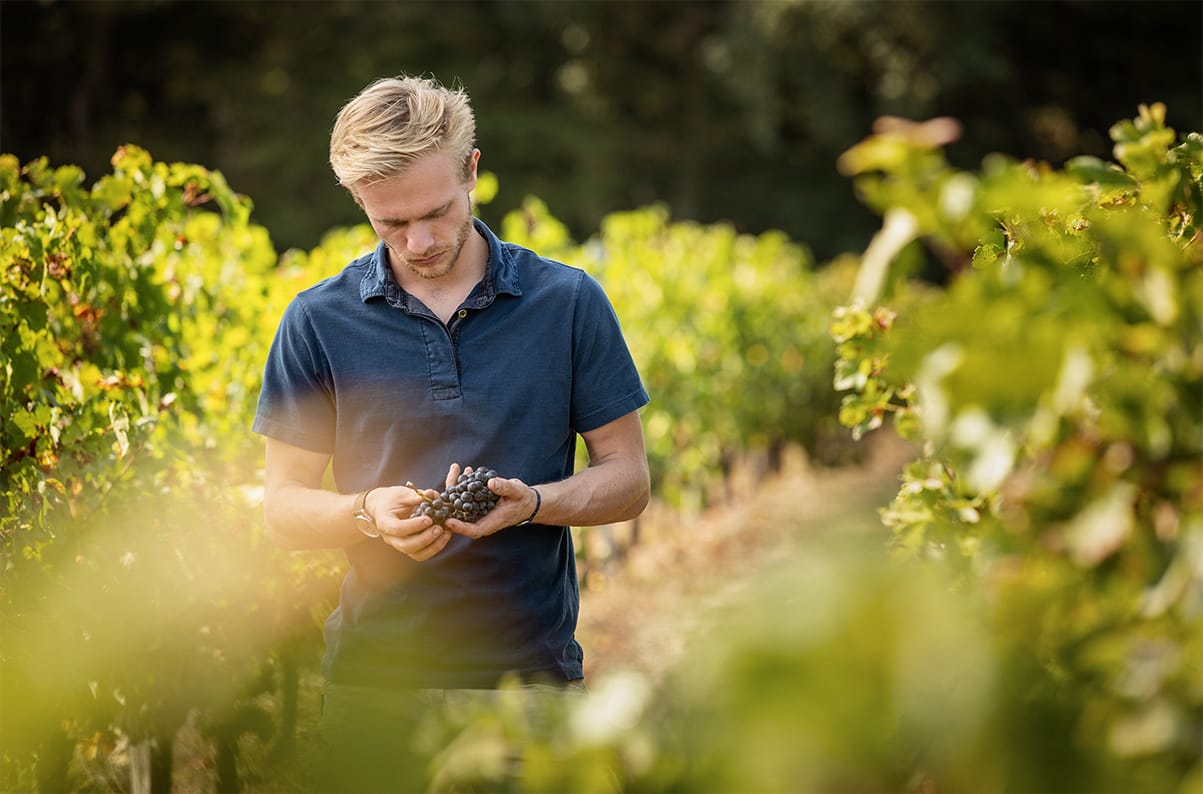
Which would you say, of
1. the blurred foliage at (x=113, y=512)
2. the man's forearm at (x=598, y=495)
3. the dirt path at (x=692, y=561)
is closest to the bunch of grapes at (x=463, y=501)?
the man's forearm at (x=598, y=495)

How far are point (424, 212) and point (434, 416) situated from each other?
14.7 inches

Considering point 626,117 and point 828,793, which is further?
point 626,117

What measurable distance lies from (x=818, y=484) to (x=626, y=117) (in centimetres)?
2153

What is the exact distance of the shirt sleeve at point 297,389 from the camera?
90.7 inches

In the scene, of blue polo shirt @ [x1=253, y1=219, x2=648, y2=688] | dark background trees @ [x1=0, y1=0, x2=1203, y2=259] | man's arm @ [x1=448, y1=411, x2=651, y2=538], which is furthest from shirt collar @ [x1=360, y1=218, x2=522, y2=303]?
dark background trees @ [x1=0, y1=0, x2=1203, y2=259]

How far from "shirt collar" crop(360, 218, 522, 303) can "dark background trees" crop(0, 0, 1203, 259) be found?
2259 centimetres

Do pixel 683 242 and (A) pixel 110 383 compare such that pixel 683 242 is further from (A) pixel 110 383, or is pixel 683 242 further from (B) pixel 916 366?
(B) pixel 916 366

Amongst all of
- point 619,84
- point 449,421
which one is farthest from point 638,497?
point 619,84

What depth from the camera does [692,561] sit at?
847 cm

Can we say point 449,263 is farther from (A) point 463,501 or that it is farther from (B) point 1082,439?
(B) point 1082,439

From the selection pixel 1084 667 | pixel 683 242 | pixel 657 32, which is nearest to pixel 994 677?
pixel 1084 667

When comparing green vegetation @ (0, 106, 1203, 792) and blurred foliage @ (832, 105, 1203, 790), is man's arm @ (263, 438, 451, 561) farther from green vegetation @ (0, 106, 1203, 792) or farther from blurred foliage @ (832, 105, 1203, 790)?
blurred foliage @ (832, 105, 1203, 790)

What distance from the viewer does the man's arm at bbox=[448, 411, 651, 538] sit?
211cm

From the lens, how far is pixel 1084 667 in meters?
0.91
